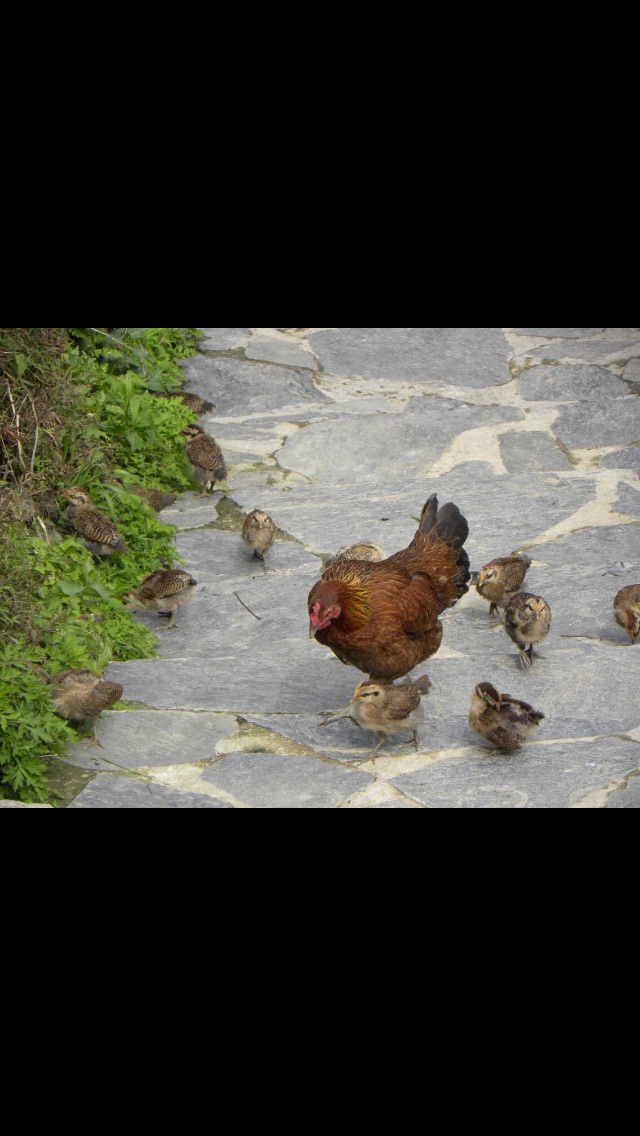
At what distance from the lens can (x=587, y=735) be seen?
6.16 meters

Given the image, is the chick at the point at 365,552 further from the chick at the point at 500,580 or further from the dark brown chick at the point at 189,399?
the dark brown chick at the point at 189,399

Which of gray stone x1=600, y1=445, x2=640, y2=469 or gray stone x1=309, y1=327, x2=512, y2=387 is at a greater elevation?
gray stone x1=309, y1=327, x2=512, y2=387

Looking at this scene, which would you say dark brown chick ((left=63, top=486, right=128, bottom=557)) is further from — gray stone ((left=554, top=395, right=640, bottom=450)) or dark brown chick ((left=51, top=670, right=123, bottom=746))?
gray stone ((left=554, top=395, right=640, bottom=450))

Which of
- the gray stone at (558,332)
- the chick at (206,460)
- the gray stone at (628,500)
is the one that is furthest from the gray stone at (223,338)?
the gray stone at (628,500)

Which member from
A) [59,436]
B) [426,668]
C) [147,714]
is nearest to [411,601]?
[426,668]

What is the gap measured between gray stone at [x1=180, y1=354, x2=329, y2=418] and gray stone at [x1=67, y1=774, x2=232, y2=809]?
5.08 m

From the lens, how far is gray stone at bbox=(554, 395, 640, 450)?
9.55m

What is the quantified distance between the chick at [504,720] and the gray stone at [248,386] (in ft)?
15.8

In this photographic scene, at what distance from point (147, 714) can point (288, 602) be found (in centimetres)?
162

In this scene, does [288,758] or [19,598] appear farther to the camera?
[19,598]

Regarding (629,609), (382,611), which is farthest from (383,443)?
(382,611)

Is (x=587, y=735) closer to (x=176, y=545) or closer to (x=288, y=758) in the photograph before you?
(x=288, y=758)

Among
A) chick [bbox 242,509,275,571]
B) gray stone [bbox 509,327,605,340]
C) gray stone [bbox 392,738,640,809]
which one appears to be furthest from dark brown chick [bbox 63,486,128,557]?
gray stone [bbox 509,327,605,340]

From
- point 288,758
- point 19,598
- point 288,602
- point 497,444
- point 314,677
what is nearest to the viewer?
point 288,758
